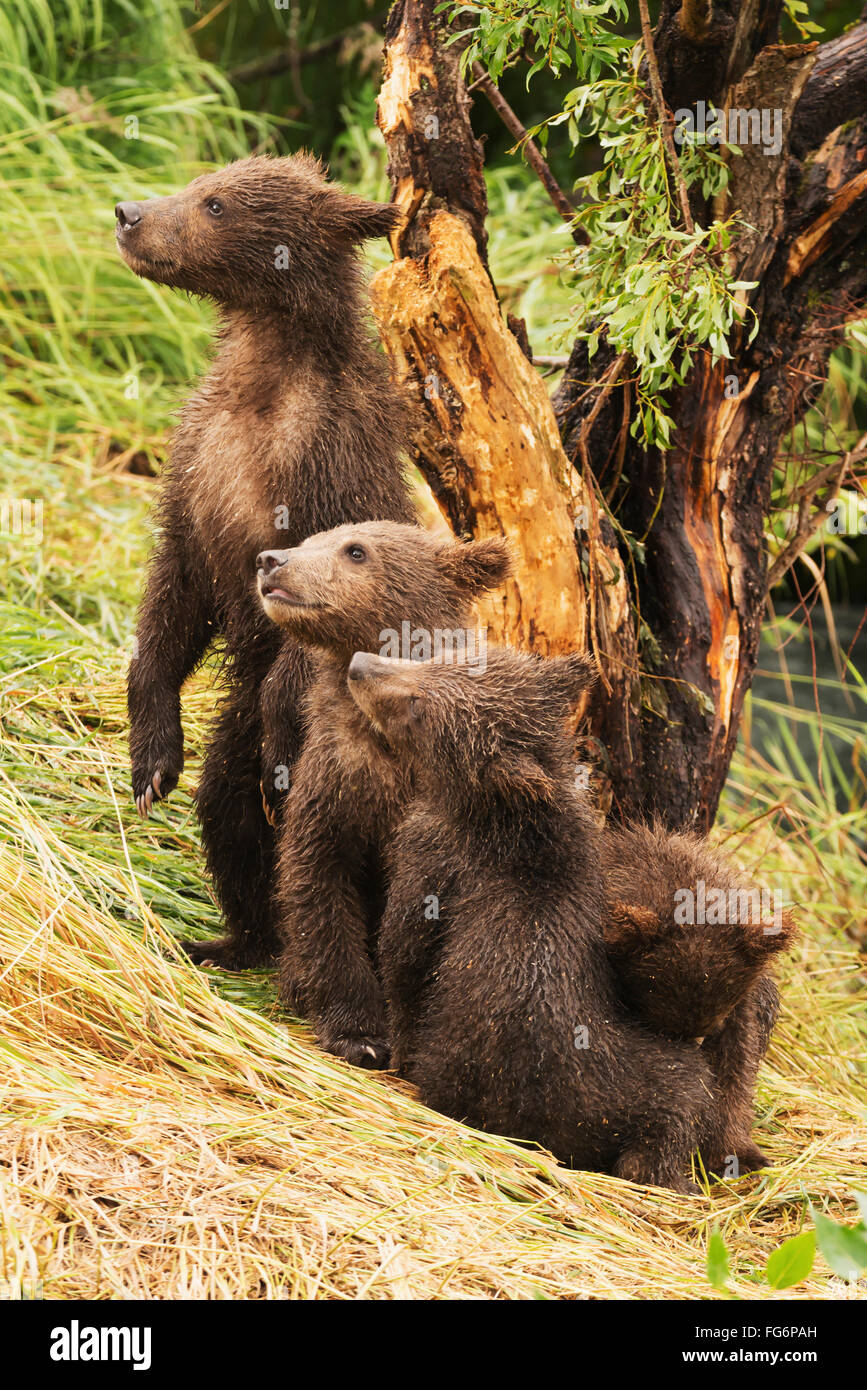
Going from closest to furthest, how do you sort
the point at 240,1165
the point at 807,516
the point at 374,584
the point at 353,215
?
the point at 240,1165
the point at 374,584
the point at 353,215
the point at 807,516

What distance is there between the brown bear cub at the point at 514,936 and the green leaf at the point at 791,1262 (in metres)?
1.04

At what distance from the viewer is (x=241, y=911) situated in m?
4.26

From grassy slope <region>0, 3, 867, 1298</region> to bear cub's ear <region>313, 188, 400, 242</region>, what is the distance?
1.77 meters

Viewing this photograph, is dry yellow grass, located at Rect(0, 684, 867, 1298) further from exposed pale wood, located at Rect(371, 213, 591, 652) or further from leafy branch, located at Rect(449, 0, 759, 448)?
leafy branch, located at Rect(449, 0, 759, 448)

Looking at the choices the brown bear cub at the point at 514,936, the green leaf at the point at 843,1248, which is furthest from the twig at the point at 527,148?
the green leaf at the point at 843,1248

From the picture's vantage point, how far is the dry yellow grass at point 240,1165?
265cm

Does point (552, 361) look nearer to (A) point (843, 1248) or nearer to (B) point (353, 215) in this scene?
(B) point (353, 215)

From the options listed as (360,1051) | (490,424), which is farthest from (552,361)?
(360,1051)

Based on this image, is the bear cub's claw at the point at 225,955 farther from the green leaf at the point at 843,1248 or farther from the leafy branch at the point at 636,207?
the green leaf at the point at 843,1248

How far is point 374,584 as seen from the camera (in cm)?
355

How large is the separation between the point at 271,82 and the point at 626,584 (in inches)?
328

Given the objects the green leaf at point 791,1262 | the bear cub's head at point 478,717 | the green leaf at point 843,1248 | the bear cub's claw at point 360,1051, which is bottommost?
the bear cub's claw at point 360,1051

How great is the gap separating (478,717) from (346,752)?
0.43 m

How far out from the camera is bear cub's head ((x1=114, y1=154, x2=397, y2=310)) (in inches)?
153
